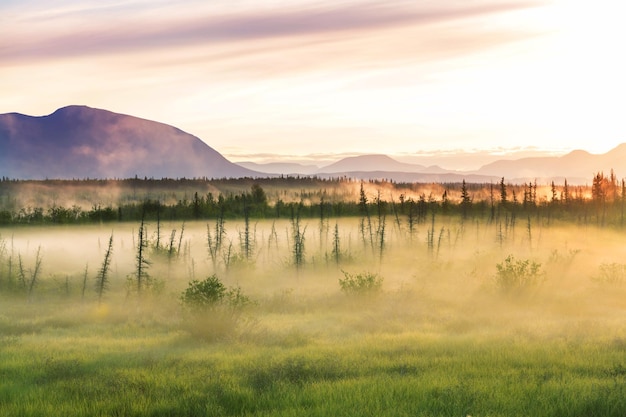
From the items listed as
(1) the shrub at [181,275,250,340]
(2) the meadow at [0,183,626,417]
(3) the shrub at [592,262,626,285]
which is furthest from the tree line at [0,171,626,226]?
(1) the shrub at [181,275,250,340]

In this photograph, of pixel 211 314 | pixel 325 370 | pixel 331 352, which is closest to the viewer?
pixel 325 370

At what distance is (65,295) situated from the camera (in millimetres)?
61844

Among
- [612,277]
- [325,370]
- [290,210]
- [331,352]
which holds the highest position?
[290,210]

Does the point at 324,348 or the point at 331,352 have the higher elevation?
the point at 331,352

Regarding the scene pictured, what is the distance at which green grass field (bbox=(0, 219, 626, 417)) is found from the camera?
1775 centimetres

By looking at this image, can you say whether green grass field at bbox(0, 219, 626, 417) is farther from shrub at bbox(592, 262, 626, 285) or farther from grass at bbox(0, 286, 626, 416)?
shrub at bbox(592, 262, 626, 285)

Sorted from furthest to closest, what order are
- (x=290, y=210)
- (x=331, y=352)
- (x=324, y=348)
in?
(x=290, y=210)
(x=324, y=348)
(x=331, y=352)

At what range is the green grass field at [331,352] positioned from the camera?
58.2 feet

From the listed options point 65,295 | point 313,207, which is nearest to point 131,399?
point 65,295

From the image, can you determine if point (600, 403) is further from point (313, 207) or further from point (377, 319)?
point (313, 207)

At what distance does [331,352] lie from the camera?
87.6ft

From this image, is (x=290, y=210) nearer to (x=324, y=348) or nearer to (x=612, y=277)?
(x=612, y=277)

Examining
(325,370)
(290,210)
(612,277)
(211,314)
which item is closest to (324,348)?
(325,370)

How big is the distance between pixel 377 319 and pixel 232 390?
2228 centimetres
